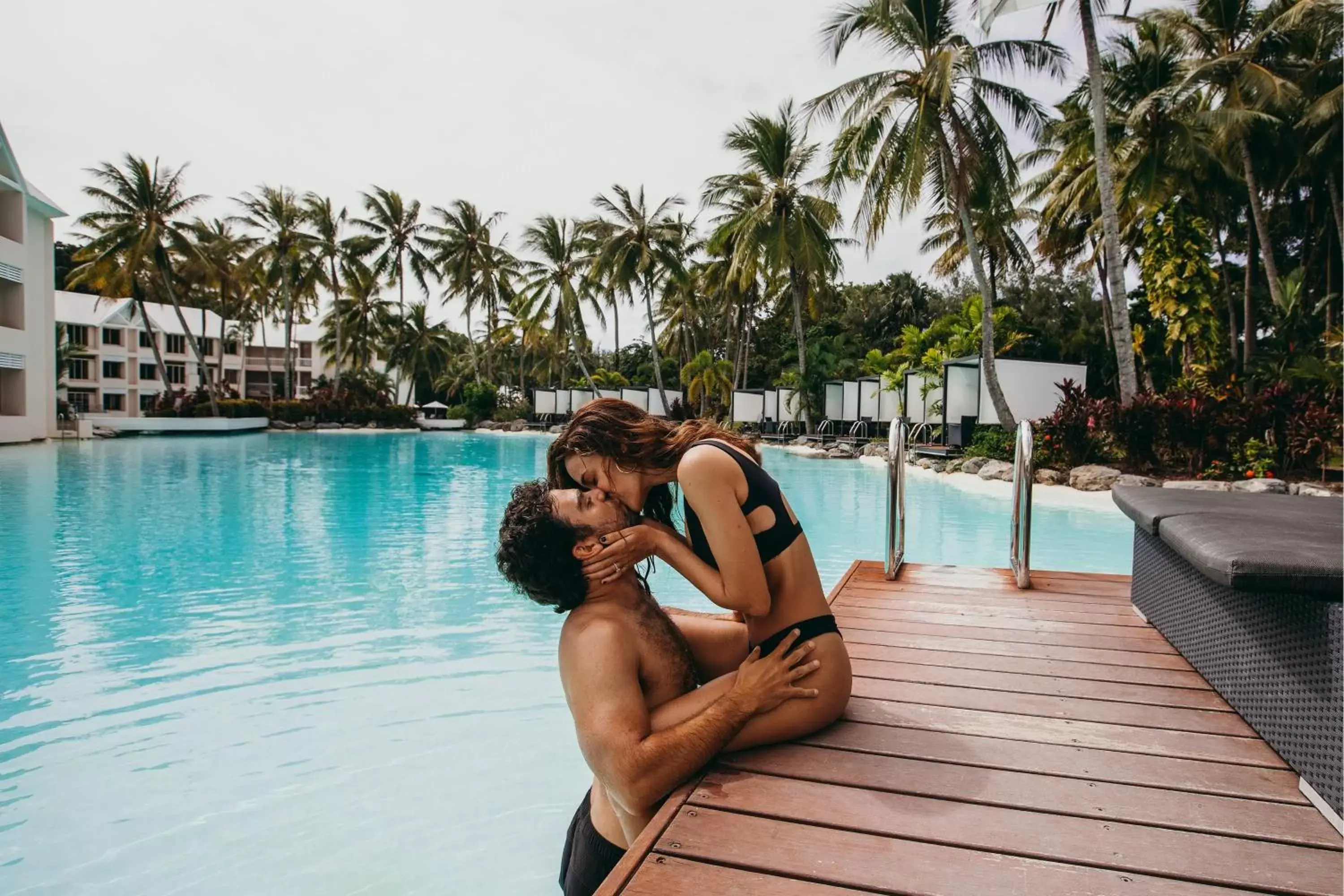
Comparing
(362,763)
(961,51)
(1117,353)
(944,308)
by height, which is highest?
(961,51)

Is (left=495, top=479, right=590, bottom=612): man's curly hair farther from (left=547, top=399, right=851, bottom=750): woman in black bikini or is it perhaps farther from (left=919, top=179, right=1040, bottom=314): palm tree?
(left=919, top=179, right=1040, bottom=314): palm tree

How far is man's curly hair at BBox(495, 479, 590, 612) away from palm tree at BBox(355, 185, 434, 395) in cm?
3898

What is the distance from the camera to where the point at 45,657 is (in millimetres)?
5336

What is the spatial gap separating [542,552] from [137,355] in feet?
165

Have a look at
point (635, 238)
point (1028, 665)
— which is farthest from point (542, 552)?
point (635, 238)

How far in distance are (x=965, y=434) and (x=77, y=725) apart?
1786 centimetres

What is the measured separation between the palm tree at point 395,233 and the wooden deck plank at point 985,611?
37.6 metres

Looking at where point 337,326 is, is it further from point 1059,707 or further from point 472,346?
point 1059,707

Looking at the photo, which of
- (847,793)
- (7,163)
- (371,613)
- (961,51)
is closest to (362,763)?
(371,613)

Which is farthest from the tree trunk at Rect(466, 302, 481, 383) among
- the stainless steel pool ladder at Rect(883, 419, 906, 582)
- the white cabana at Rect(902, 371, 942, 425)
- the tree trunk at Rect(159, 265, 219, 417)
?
the stainless steel pool ladder at Rect(883, 419, 906, 582)

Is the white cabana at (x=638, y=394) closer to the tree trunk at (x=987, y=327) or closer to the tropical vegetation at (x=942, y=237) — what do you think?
the tropical vegetation at (x=942, y=237)

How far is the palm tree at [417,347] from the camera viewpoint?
42375mm

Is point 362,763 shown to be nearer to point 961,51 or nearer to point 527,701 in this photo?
point 527,701

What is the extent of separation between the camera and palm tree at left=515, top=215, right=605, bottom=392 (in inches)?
1385
